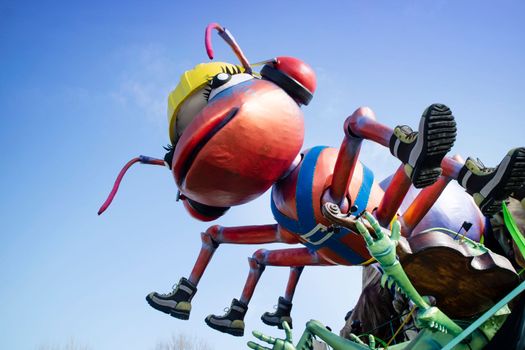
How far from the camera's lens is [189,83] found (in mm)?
3863

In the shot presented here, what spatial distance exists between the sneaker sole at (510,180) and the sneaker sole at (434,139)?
267 mm

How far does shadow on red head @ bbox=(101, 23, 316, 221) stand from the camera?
3328mm

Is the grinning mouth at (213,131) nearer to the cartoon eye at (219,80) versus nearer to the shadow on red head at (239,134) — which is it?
the shadow on red head at (239,134)

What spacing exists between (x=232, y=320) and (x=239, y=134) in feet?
5.71

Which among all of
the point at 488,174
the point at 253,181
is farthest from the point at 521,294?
the point at 253,181

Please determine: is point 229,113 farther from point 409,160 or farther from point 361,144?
point 409,160

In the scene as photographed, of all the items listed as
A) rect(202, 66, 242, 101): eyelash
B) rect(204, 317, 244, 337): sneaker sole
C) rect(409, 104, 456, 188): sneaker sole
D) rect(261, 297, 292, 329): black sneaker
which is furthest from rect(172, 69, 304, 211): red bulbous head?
rect(261, 297, 292, 329): black sneaker

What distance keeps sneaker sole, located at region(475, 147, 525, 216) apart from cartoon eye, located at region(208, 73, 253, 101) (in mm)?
1727

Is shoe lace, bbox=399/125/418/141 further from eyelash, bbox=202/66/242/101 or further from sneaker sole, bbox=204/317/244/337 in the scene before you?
sneaker sole, bbox=204/317/244/337

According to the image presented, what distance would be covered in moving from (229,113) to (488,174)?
1.45 m

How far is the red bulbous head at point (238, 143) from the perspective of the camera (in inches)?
131

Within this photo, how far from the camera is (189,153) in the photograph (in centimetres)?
339

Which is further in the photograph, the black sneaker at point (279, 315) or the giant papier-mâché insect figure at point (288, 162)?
the black sneaker at point (279, 315)

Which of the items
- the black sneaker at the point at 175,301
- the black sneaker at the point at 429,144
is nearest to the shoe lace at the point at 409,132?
the black sneaker at the point at 429,144
